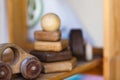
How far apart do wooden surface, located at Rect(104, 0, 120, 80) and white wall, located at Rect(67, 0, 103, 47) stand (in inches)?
6.4

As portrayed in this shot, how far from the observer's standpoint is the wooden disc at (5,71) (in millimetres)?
593

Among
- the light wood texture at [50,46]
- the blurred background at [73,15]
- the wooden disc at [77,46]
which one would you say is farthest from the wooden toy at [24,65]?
the blurred background at [73,15]

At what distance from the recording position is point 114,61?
0.85m

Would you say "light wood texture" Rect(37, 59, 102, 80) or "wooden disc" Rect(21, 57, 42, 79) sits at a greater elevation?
"wooden disc" Rect(21, 57, 42, 79)

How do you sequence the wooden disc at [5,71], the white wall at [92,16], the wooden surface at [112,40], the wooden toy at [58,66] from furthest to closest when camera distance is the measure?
the white wall at [92,16] → the wooden surface at [112,40] → the wooden toy at [58,66] → the wooden disc at [5,71]

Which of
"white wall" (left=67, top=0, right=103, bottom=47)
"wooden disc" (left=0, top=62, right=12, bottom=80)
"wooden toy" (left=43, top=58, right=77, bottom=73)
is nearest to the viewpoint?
"wooden disc" (left=0, top=62, right=12, bottom=80)

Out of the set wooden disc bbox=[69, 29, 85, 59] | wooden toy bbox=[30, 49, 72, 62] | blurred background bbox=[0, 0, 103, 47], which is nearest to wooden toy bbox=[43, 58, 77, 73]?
wooden toy bbox=[30, 49, 72, 62]

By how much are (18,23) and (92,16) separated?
12.8 inches

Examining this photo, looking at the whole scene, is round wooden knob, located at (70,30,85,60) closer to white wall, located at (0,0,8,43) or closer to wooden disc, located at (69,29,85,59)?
wooden disc, located at (69,29,85,59)

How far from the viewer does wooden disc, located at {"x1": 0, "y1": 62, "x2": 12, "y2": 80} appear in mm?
593

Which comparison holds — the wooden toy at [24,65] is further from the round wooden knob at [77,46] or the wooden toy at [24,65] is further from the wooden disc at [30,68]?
the round wooden knob at [77,46]

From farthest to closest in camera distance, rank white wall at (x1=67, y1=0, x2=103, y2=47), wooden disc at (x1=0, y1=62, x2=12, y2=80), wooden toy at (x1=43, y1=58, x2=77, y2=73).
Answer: white wall at (x1=67, y1=0, x2=103, y2=47) < wooden toy at (x1=43, y1=58, x2=77, y2=73) < wooden disc at (x1=0, y1=62, x2=12, y2=80)

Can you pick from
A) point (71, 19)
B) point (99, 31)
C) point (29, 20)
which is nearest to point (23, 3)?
point (29, 20)

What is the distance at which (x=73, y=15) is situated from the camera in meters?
1.05
